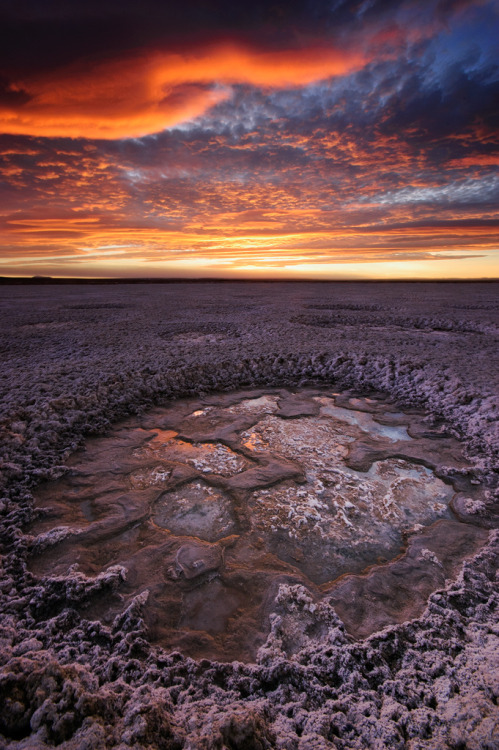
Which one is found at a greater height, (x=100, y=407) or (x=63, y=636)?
(x=100, y=407)

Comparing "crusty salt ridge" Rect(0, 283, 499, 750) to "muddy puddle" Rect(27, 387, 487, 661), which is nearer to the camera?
"crusty salt ridge" Rect(0, 283, 499, 750)

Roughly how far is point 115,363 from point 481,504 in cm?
354

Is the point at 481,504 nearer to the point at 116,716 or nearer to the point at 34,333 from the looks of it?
the point at 116,716

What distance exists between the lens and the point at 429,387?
3.41 metres

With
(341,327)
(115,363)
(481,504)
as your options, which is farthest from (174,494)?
(341,327)

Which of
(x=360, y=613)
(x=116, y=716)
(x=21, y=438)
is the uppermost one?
(x=21, y=438)

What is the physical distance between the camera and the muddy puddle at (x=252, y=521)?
54.8 inches

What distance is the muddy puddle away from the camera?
1.39m

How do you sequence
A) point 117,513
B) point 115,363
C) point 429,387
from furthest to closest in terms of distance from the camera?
point 115,363 → point 429,387 → point 117,513

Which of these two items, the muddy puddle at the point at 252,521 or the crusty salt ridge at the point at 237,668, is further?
the muddy puddle at the point at 252,521

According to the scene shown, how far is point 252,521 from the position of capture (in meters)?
1.84

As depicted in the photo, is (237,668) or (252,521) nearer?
(237,668)

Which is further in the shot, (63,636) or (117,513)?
(117,513)

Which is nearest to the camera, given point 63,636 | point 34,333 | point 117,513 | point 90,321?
point 63,636
